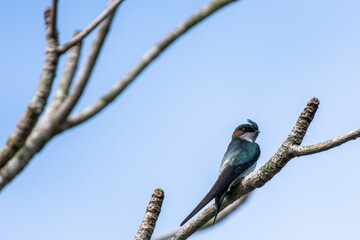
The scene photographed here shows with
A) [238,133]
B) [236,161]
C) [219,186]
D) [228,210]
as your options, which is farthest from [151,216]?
[238,133]

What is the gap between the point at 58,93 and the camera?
3391mm

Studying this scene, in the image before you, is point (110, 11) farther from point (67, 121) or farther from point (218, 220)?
point (218, 220)

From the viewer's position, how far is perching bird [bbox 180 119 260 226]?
26.1 feet

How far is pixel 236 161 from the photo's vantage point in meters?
9.93

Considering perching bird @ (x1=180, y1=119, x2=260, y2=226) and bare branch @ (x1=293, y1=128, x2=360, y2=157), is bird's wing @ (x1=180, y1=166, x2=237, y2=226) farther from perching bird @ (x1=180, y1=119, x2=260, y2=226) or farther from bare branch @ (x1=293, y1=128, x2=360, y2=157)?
bare branch @ (x1=293, y1=128, x2=360, y2=157)

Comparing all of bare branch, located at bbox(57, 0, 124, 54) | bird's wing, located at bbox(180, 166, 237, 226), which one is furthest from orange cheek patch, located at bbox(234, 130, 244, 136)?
bare branch, located at bbox(57, 0, 124, 54)

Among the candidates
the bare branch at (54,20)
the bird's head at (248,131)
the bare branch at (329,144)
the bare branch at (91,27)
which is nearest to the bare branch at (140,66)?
the bare branch at (91,27)

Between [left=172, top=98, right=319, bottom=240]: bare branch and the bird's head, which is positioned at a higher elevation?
the bird's head

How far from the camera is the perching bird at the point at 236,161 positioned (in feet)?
26.1

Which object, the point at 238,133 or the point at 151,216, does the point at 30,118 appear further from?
the point at 238,133

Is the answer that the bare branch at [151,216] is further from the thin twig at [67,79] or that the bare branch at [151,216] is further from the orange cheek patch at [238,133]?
the orange cheek patch at [238,133]

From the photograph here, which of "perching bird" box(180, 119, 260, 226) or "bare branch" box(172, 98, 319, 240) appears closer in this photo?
"bare branch" box(172, 98, 319, 240)

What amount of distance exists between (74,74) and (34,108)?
426mm

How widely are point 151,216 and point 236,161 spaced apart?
13.2 ft
